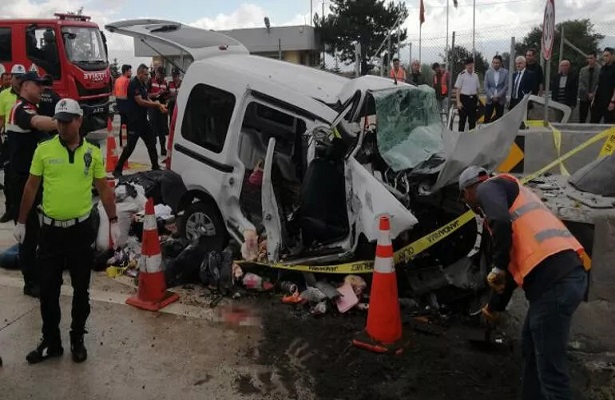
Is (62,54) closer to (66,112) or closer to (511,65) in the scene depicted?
(511,65)

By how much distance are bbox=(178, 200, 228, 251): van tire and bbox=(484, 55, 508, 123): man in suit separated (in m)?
7.95

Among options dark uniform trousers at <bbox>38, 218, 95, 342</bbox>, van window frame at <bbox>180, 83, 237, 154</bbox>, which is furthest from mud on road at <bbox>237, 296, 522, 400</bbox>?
van window frame at <bbox>180, 83, 237, 154</bbox>

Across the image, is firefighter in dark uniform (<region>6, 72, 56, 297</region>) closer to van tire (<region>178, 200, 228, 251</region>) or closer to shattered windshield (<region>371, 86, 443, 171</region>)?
van tire (<region>178, 200, 228, 251</region>)

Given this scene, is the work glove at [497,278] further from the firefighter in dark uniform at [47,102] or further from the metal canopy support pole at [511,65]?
the metal canopy support pole at [511,65]

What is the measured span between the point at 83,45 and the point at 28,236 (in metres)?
12.4

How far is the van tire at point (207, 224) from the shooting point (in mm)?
5840

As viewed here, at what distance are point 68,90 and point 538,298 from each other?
14.8 m

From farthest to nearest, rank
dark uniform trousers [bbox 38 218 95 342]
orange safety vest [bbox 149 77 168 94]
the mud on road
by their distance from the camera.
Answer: orange safety vest [bbox 149 77 168 94] < dark uniform trousers [bbox 38 218 95 342] < the mud on road

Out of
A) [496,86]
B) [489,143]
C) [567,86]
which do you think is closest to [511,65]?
[496,86]

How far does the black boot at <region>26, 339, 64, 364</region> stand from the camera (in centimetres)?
406

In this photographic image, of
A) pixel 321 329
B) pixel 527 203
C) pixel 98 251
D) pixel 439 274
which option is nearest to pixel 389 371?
pixel 321 329

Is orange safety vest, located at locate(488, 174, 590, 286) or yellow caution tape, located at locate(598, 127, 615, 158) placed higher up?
yellow caution tape, located at locate(598, 127, 615, 158)

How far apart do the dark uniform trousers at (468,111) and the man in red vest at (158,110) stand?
20.9ft

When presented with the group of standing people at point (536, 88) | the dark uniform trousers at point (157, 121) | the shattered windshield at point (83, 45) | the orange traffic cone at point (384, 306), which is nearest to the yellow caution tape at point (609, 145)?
the orange traffic cone at point (384, 306)
